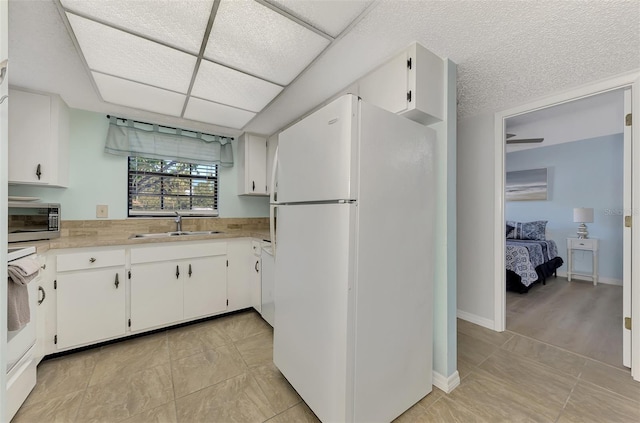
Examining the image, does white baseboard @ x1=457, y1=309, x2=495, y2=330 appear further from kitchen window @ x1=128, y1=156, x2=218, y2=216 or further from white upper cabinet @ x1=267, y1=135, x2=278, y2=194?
kitchen window @ x1=128, y1=156, x2=218, y2=216

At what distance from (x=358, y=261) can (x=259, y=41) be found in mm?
1382

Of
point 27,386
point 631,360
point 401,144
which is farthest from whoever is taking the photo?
point 631,360

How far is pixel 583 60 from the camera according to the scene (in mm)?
1699

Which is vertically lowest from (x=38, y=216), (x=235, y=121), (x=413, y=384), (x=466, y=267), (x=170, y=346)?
(x=170, y=346)

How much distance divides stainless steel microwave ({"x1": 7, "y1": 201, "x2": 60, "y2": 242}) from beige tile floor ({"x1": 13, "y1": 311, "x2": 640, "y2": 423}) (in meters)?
0.98

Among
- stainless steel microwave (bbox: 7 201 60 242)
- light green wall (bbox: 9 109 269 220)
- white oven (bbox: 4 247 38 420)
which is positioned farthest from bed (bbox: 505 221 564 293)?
stainless steel microwave (bbox: 7 201 60 242)

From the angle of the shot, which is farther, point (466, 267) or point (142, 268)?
point (466, 267)

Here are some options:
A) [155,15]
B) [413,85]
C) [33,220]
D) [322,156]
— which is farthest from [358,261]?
[33,220]

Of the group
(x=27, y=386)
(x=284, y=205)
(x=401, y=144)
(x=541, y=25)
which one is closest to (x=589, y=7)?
(x=541, y=25)

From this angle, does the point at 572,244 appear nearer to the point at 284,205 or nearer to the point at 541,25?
the point at 541,25

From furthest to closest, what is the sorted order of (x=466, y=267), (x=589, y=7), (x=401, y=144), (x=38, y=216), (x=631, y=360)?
(x=466, y=267) < (x=38, y=216) < (x=631, y=360) < (x=401, y=144) < (x=589, y=7)

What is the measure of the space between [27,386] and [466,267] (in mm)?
3549

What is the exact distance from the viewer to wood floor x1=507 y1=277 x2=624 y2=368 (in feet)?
7.14

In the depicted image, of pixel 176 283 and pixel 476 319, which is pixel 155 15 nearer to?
pixel 176 283
